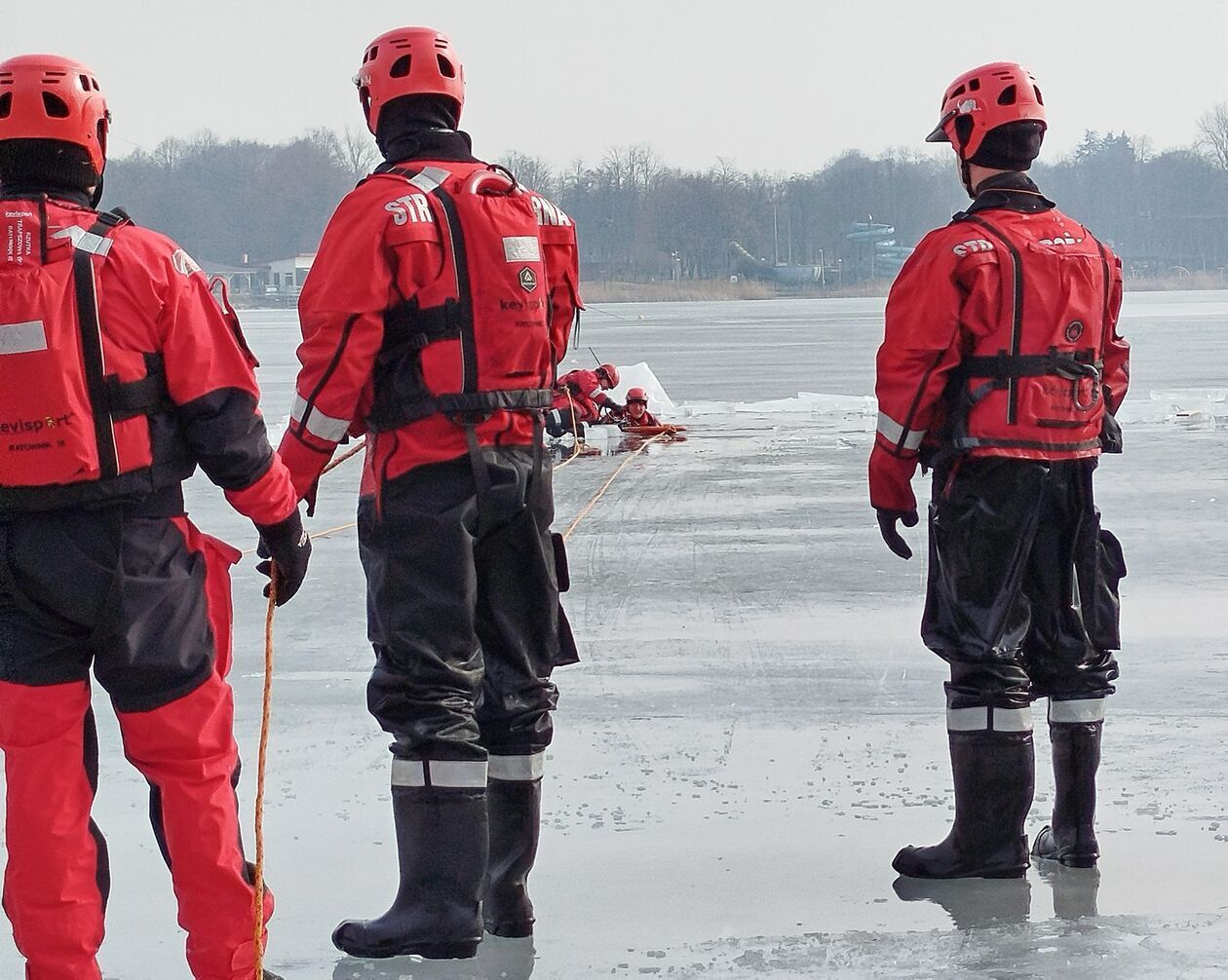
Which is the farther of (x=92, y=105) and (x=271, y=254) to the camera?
(x=271, y=254)

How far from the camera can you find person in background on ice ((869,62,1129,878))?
4199 millimetres

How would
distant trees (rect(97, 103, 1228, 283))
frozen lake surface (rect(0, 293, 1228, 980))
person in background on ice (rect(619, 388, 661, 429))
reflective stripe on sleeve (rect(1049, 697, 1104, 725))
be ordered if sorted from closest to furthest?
frozen lake surface (rect(0, 293, 1228, 980)) → reflective stripe on sleeve (rect(1049, 697, 1104, 725)) → person in background on ice (rect(619, 388, 661, 429)) → distant trees (rect(97, 103, 1228, 283))

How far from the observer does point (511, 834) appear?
3984 mm

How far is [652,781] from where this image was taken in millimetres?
4938

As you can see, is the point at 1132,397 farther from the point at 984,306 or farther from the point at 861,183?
the point at 861,183

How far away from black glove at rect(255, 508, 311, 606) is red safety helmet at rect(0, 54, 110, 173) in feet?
2.77

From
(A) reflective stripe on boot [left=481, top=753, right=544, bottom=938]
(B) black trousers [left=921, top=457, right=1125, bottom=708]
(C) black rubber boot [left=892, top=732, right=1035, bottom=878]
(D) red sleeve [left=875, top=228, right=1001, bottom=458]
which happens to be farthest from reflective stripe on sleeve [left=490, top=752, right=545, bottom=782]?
(D) red sleeve [left=875, top=228, right=1001, bottom=458]

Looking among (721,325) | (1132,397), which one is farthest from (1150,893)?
(721,325)

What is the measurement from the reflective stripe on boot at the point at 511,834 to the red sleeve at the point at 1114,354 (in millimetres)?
1827

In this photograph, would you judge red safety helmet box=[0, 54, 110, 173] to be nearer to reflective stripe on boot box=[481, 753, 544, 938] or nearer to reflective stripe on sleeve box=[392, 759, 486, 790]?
reflective stripe on sleeve box=[392, 759, 486, 790]

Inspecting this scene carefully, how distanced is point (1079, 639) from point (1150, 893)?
2.17ft

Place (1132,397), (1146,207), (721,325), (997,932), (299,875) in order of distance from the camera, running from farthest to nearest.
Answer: (1146,207) < (721,325) < (1132,397) < (299,875) < (997,932)

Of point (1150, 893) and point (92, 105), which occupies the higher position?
point (92, 105)

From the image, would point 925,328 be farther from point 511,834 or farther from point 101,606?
point 101,606
